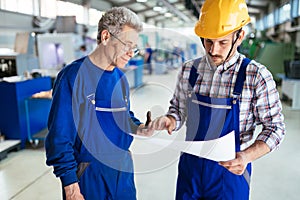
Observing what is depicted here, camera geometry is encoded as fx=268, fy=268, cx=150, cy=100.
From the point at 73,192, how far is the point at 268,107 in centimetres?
79

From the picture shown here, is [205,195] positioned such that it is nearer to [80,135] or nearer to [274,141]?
[274,141]

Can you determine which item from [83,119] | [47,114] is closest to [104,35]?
[83,119]

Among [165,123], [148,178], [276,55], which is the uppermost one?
[276,55]

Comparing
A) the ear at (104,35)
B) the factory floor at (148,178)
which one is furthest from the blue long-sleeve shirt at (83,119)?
the factory floor at (148,178)

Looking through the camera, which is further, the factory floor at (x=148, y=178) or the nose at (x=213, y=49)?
the factory floor at (x=148, y=178)

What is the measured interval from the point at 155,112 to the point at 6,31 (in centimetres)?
842

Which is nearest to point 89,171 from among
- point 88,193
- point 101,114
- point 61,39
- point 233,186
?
point 88,193

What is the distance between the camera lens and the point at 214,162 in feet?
3.41

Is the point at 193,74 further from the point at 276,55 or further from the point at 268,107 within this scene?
the point at 276,55

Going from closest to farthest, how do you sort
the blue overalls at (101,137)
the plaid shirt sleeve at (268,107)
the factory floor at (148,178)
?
the plaid shirt sleeve at (268,107) < the blue overalls at (101,137) < the factory floor at (148,178)

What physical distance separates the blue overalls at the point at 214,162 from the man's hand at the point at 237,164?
57 millimetres

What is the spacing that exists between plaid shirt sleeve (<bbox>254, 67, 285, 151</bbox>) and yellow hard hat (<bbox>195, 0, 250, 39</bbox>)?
0.19 meters

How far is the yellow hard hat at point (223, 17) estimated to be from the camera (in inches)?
37.4

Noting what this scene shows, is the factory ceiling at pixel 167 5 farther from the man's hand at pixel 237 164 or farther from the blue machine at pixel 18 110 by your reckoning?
the man's hand at pixel 237 164
